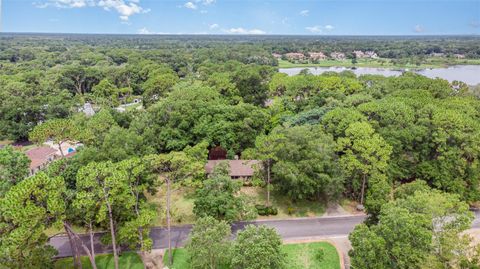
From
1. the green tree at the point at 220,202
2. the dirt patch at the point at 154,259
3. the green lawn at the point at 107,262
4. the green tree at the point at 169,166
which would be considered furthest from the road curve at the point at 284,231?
the green tree at the point at 169,166

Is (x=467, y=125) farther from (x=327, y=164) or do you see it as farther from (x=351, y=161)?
(x=327, y=164)

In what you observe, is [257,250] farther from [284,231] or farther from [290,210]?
[290,210]

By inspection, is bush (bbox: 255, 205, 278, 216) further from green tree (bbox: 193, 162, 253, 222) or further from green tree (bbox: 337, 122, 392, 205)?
green tree (bbox: 337, 122, 392, 205)

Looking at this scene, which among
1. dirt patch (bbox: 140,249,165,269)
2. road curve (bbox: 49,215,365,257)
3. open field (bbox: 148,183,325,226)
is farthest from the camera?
open field (bbox: 148,183,325,226)

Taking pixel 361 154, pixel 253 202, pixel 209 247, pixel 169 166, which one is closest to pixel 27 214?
pixel 169 166

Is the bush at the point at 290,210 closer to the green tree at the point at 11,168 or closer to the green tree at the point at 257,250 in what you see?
the green tree at the point at 257,250

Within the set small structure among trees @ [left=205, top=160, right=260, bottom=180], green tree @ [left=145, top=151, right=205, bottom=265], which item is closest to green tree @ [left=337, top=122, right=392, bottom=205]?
small structure among trees @ [left=205, top=160, right=260, bottom=180]
